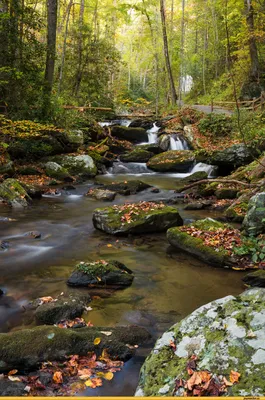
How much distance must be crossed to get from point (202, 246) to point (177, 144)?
42.4ft

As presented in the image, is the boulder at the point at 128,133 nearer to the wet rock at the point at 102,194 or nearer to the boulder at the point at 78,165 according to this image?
the boulder at the point at 78,165

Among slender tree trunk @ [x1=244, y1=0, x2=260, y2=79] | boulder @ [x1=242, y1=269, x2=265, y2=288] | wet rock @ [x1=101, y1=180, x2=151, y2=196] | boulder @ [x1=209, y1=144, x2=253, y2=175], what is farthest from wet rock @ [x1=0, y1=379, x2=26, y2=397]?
slender tree trunk @ [x1=244, y1=0, x2=260, y2=79]

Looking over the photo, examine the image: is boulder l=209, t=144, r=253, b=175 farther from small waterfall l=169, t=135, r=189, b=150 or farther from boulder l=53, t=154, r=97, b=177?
boulder l=53, t=154, r=97, b=177

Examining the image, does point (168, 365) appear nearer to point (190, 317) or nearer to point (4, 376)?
point (190, 317)

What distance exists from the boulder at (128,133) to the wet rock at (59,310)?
16824mm

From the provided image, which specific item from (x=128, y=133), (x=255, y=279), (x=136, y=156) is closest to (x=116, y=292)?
(x=255, y=279)

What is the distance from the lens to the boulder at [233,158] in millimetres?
12828

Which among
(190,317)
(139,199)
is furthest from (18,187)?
(190,317)

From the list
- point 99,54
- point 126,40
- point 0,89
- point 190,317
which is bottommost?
point 190,317

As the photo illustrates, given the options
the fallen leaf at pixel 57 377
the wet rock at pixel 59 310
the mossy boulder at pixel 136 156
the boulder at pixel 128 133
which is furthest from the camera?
the boulder at pixel 128 133

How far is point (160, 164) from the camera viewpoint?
16172 mm

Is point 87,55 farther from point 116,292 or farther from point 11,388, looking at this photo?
point 11,388

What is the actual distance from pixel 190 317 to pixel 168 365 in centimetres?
49

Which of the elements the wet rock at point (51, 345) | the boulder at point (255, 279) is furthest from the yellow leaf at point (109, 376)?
the boulder at point (255, 279)
